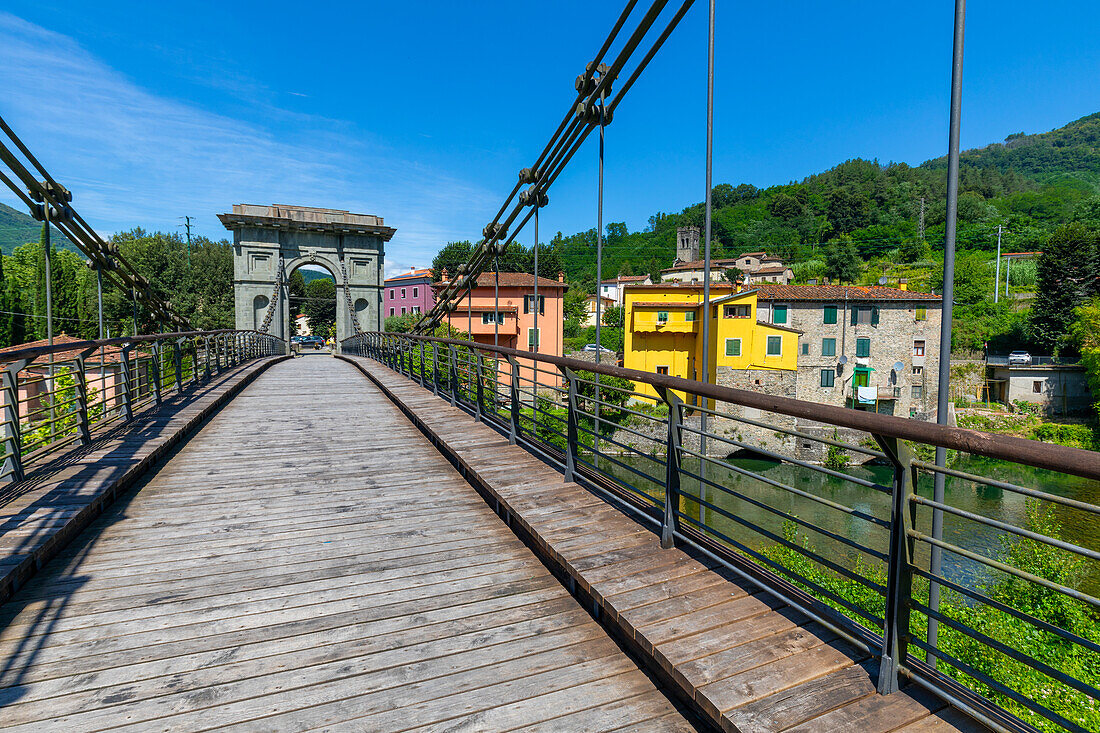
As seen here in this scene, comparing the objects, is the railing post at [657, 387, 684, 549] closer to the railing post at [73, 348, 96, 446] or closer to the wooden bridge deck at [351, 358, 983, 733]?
the wooden bridge deck at [351, 358, 983, 733]

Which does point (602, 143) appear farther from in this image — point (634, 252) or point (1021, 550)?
point (634, 252)

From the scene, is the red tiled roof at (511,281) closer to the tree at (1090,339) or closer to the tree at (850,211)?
the tree at (1090,339)

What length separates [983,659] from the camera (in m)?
11.3

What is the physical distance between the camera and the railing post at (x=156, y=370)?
7.18 m

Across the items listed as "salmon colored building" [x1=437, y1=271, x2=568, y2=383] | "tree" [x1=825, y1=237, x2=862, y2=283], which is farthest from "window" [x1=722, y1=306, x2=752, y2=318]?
"tree" [x1=825, y1=237, x2=862, y2=283]

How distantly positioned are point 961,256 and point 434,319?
235 feet

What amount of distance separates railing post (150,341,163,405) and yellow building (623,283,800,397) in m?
29.6

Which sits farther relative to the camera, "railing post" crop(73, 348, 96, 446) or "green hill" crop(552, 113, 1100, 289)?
"green hill" crop(552, 113, 1100, 289)

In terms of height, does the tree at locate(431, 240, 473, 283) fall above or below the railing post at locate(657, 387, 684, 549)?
above

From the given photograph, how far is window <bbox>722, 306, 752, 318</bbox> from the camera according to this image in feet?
113

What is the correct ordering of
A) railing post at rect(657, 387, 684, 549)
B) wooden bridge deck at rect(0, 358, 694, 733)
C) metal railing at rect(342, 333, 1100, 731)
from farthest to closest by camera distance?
railing post at rect(657, 387, 684, 549) < wooden bridge deck at rect(0, 358, 694, 733) < metal railing at rect(342, 333, 1100, 731)

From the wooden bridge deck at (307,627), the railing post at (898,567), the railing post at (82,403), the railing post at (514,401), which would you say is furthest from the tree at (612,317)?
the railing post at (898,567)

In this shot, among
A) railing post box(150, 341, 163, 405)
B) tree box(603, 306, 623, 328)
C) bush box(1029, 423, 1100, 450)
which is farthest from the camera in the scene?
tree box(603, 306, 623, 328)

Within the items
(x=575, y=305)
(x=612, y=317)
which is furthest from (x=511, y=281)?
(x=575, y=305)
